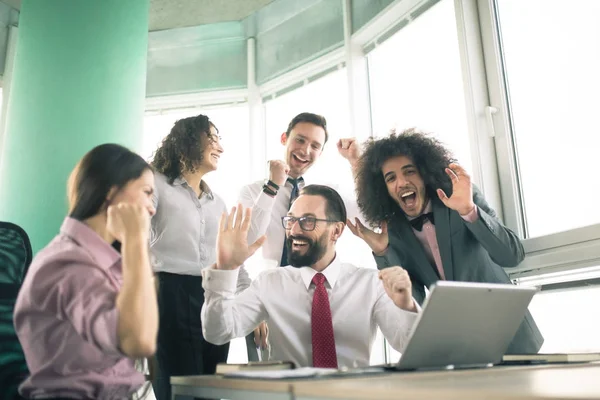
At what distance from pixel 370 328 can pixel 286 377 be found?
956 millimetres

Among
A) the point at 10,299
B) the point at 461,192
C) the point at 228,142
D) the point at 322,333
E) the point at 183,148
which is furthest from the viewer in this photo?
the point at 228,142

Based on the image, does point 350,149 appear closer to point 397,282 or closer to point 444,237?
point 444,237

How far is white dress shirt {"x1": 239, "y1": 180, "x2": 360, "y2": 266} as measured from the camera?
257 centimetres

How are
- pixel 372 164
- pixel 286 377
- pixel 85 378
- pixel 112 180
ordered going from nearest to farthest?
→ pixel 286 377 → pixel 85 378 → pixel 112 180 → pixel 372 164

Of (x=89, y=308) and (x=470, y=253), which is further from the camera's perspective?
(x=470, y=253)

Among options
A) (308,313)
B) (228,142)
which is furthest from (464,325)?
(228,142)

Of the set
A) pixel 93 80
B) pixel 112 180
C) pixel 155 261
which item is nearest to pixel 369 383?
pixel 112 180

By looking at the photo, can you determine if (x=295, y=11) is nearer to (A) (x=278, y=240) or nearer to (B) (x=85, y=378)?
(A) (x=278, y=240)

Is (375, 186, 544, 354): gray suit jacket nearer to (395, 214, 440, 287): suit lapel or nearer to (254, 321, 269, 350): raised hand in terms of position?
(395, 214, 440, 287): suit lapel

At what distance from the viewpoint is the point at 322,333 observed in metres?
1.80

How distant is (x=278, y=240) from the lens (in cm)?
270

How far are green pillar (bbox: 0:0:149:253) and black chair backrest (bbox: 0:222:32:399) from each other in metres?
1.58

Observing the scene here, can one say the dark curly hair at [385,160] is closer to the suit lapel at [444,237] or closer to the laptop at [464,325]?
the suit lapel at [444,237]

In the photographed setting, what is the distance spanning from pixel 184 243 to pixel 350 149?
3.19 feet
